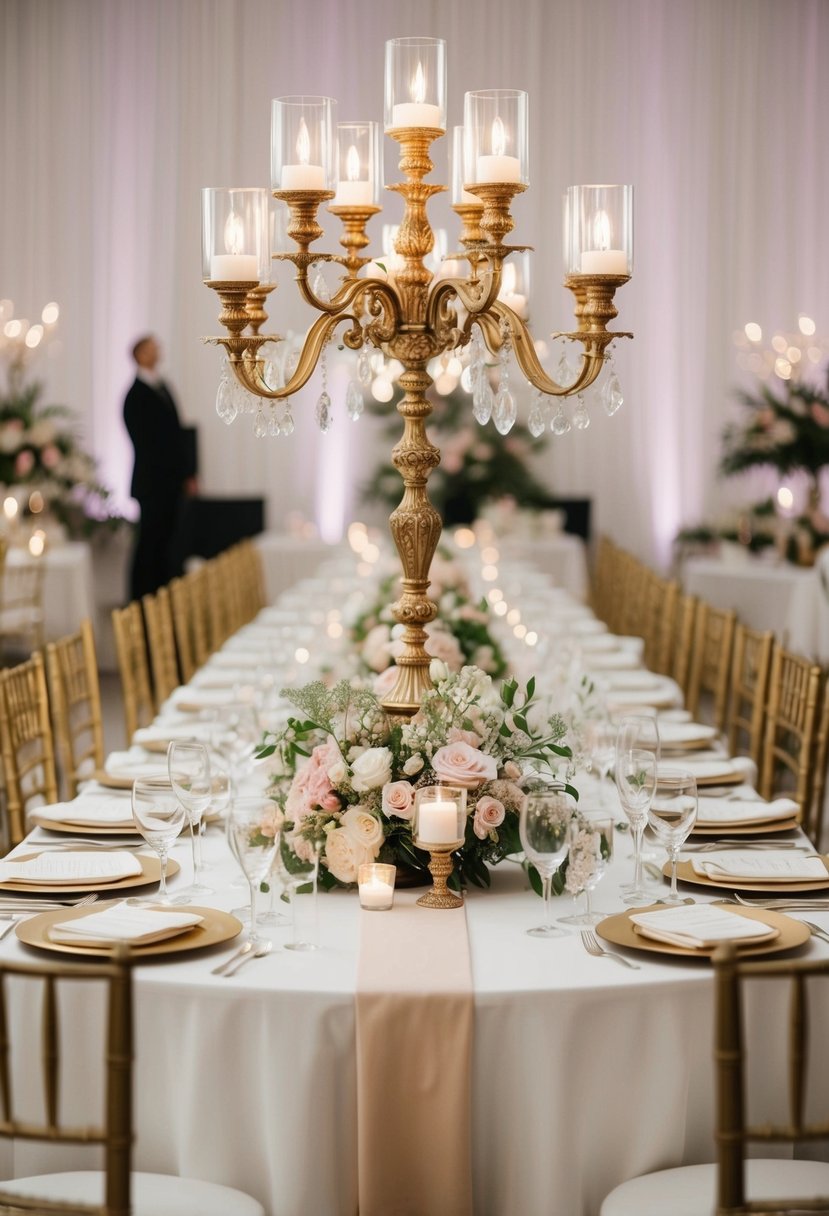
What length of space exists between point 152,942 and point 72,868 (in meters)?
0.48

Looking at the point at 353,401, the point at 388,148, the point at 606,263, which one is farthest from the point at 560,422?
the point at 388,148

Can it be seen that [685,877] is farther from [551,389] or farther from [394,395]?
[394,395]

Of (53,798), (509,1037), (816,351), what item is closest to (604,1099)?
(509,1037)

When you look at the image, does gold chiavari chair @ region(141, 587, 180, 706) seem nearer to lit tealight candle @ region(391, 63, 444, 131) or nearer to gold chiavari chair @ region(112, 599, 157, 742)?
gold chiavari chair @ region(112, 599, 157, 742)

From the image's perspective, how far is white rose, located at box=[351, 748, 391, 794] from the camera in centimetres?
252

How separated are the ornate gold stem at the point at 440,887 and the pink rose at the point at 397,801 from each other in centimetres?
8

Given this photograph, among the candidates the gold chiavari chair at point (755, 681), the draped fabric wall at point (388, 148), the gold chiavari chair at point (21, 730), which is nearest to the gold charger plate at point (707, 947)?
the gold chiavari chair at point (21, 730)

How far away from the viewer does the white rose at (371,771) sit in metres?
2.52

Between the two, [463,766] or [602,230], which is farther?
[602,230]

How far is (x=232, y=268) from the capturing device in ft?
8.88

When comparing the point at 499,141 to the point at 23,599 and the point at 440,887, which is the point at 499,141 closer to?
the point at 440,887

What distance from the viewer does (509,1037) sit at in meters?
2.12

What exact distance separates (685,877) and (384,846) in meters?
0.55

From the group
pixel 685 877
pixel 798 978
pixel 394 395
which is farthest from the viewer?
pixel 394 395
